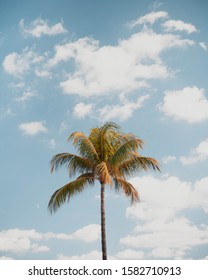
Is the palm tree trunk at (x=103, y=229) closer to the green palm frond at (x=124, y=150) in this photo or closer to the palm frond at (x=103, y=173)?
the palm frond at (x=103, y=173)

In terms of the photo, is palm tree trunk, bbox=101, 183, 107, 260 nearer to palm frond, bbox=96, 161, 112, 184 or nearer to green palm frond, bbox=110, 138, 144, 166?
palm frond, bbox=96, 161, 112, 184

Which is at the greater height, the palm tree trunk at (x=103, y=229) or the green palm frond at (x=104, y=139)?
the green palm frond at (x=104, y=139)

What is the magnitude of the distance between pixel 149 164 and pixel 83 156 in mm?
3830

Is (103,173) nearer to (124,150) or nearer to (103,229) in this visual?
(124,150)

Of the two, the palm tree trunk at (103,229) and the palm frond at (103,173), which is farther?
the palm tree trunk at (103,229)

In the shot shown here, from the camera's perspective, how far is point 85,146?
83.6ft

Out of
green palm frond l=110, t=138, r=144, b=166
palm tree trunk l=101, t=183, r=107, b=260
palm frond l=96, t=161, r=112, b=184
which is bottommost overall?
palm tree trunk l=101, t=183, r=107, b=260

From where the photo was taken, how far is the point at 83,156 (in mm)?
25719

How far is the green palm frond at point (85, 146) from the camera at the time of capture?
83.4 feet

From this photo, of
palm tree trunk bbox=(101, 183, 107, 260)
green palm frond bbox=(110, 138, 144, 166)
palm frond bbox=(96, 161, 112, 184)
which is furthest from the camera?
green palm frond bbox=(110, 138, 144, 166)

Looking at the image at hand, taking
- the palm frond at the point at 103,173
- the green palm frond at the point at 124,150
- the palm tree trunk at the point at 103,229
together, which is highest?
the green palm frond at the point at 124,150

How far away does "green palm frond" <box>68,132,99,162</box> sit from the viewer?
25406 millimetres
